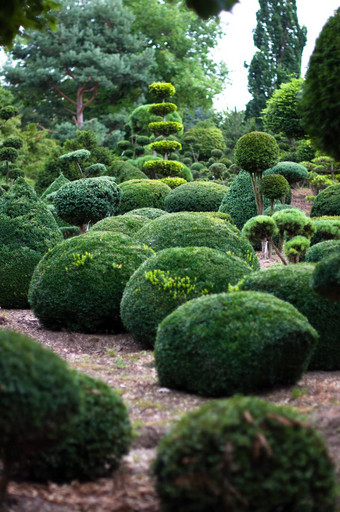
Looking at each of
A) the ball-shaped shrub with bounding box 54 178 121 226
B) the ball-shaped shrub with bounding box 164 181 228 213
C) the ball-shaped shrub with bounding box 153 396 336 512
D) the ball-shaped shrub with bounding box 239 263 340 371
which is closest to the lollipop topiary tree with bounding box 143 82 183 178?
the ball-shaped shrub with bounding box 164 181 228 213

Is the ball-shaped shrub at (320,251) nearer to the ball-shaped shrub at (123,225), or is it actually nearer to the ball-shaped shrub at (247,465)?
A: the ball-shaped shrub at (123,225)

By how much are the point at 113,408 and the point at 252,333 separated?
1.78 metres

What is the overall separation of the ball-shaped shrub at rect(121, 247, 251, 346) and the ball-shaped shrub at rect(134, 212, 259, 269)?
3.84 feet

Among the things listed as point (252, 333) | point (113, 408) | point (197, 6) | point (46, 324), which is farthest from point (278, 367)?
point (46, 324)

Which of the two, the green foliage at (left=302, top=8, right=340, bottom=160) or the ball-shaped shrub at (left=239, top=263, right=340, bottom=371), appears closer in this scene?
the green foliage at (left=302, top=8, right=340, bottom=160)

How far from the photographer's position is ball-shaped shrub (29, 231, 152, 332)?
24.8 feet

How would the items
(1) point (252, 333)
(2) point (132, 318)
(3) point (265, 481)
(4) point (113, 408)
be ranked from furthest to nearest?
(2) point (132, 318) < (1) point (252, 333) < (4) point (113, 408) < (3) point (265, 481)

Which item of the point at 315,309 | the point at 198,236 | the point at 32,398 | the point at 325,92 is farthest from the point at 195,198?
the point at 32,398

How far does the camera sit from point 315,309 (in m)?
5.79

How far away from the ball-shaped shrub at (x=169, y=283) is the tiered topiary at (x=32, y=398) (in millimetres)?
3675

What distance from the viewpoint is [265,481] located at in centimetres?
246

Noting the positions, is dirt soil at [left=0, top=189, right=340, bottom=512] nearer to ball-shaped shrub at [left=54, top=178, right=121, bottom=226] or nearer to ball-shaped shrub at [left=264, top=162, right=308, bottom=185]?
ball-shaped shrub at [left=54, top=178, right=121, bottom=226]

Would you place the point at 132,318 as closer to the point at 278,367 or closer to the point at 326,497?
the point at 278,367

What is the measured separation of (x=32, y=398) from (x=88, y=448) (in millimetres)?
832
